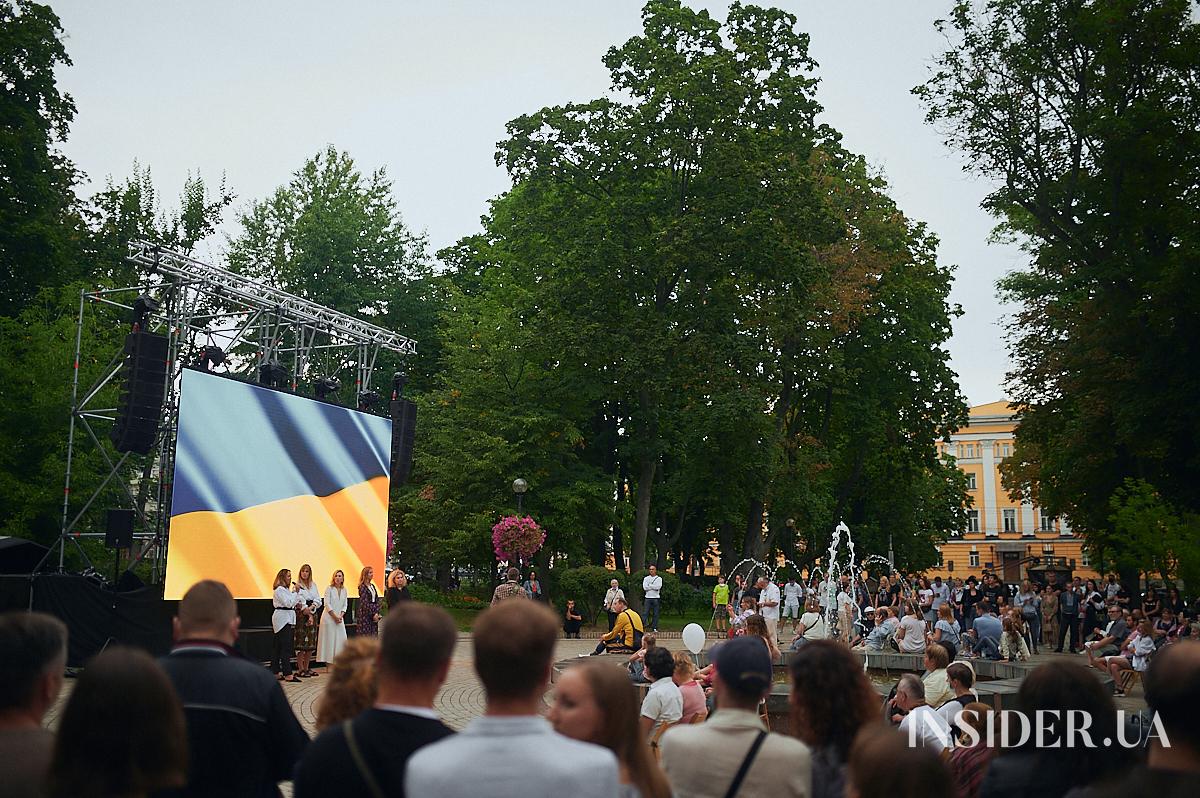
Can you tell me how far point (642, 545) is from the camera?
35.1 meters

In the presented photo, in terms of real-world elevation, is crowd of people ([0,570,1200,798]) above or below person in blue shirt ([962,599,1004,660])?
above

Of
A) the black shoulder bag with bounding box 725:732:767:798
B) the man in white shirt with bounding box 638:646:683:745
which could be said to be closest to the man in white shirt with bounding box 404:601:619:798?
the black shoulder bag with bounding box 725:732:767:798

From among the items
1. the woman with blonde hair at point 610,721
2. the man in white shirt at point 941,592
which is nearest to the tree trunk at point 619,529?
the man in white shirt at point 941,592

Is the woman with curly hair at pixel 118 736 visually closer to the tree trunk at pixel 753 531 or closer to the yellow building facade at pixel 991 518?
the tree trunk at pixel 753 531

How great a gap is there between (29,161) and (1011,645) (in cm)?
3068

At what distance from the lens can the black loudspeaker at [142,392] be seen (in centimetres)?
1848

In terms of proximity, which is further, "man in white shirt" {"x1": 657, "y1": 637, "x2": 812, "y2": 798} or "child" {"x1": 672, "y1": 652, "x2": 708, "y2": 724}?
"child" {"x1": 672, "y1": 652, "x2": 708, "y2": 724}

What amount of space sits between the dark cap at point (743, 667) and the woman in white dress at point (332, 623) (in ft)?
51.4

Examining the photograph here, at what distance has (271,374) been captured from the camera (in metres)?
21.7

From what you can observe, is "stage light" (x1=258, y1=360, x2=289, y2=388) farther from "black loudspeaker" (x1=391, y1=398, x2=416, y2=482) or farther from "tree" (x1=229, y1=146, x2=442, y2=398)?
"tree" (x1=229, y1=146, x2=442, y2=398)

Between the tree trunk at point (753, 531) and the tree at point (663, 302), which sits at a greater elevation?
the tree at point (663, 302)

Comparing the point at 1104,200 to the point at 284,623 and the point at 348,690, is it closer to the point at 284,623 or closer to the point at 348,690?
the point at 284,623

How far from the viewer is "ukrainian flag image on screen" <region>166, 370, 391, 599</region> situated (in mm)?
18531

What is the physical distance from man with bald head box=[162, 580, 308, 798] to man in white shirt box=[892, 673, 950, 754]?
149 inches
